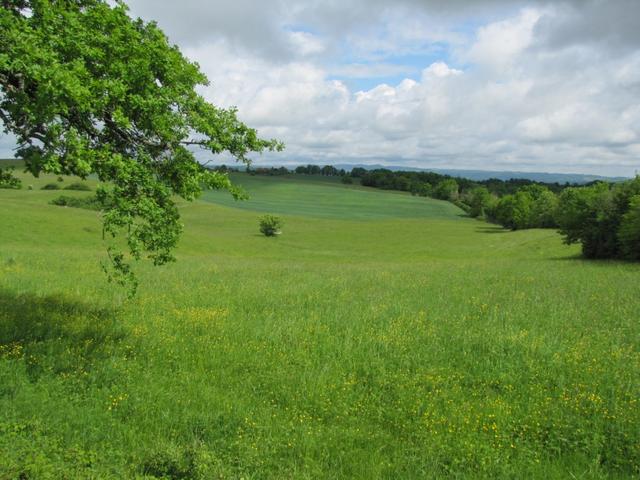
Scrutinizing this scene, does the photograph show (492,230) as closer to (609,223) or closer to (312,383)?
(609,223)

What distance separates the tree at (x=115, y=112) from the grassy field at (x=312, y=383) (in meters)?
2.69

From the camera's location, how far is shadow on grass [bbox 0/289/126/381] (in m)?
9.52

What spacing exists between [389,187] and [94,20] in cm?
19213

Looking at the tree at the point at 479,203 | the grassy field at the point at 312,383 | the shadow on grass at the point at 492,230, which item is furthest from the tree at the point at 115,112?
the tree at the point at 479,203

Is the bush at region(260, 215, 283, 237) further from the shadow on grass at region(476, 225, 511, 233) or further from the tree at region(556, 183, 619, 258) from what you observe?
the shadow on grass at region(476, 225, 511, 233)

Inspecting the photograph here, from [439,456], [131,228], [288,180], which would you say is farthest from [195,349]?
[288,180]

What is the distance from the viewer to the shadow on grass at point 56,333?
9.52m

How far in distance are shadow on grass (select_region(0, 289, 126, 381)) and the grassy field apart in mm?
49

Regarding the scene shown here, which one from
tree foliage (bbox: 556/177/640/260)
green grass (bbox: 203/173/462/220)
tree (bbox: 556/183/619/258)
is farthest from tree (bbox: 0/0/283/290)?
green grass (bbox: 203/173/462/220)

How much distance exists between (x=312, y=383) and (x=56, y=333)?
6.53m

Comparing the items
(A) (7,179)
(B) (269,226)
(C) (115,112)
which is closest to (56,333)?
(A) (7,179)

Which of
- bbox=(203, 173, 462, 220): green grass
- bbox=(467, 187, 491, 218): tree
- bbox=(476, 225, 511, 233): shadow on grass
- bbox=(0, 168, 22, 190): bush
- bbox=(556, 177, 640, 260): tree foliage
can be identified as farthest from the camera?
bbox=(467, 187, 491, 218): tree

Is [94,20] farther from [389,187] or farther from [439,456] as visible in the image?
[389,187]

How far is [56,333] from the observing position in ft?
36.6
